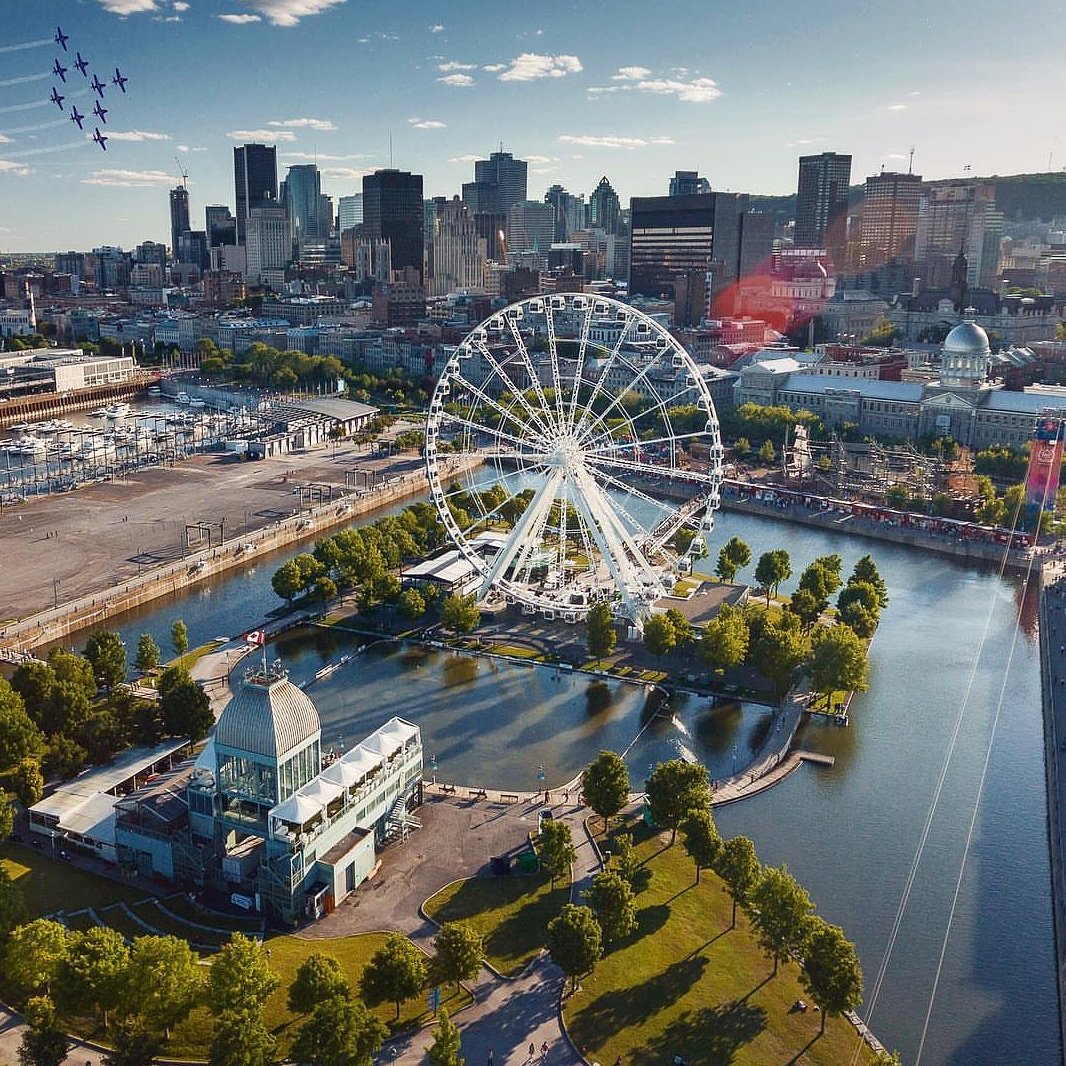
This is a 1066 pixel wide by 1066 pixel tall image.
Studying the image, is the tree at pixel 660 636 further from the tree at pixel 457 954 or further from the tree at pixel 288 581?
the tree at pixel 457 954

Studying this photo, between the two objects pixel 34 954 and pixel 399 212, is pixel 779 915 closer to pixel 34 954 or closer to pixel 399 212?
pixel 34 954

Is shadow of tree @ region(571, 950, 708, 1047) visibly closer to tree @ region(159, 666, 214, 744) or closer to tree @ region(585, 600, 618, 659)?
tree @ region(159, 666, 214, 744)

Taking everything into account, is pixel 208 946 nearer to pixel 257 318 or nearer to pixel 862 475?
pixel 862 475

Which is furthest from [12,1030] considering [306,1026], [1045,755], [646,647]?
[1045,755]

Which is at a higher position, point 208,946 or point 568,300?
point 568,300

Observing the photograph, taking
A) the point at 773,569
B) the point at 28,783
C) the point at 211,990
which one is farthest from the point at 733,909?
the point at 773,569

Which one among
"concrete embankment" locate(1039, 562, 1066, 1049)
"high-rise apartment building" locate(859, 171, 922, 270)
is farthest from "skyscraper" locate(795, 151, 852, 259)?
"concrete embankment" locate(1039, 562, 1066, 1049)
